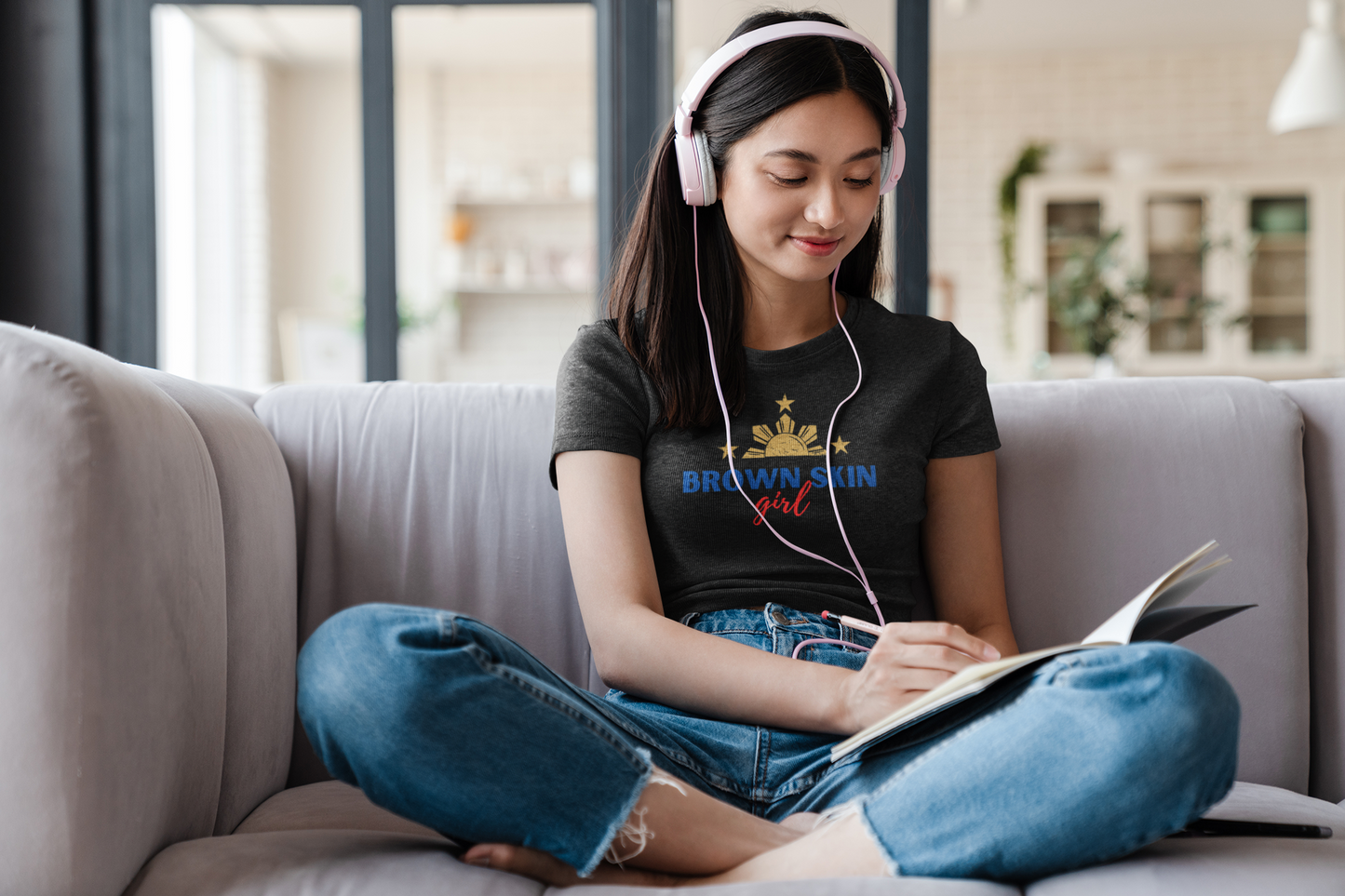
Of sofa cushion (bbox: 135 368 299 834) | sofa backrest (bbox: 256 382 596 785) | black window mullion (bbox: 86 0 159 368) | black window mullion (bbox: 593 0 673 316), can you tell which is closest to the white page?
sofa backrest (bbox: 256 382 596 785)

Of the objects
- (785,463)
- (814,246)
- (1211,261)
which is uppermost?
(1211,261)

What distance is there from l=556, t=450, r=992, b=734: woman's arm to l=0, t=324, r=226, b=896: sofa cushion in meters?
0.40

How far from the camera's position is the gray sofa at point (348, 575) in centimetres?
78

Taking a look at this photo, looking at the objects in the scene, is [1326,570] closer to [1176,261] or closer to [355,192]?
[1176,261]

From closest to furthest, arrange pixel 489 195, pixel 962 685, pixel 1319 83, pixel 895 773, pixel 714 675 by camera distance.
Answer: pixel 962 685 < pixel 895 773 < pixel 714 675 < pixel 1319 83 < pixel 489 195

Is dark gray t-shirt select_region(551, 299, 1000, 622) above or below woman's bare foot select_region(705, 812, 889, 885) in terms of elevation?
above

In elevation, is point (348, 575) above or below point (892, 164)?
below

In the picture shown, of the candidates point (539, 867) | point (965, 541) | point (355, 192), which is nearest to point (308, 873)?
point (539, 867)

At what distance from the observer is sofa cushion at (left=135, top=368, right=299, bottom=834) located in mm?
1040

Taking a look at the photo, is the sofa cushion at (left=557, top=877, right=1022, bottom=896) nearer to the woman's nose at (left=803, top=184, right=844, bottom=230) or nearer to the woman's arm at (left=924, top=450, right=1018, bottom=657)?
the woman's arm at (left=924, top=450, right=1018, bottom=657)

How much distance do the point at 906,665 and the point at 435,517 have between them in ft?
2.25

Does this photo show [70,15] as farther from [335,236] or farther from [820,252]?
[335,236]

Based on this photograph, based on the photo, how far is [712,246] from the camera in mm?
1311

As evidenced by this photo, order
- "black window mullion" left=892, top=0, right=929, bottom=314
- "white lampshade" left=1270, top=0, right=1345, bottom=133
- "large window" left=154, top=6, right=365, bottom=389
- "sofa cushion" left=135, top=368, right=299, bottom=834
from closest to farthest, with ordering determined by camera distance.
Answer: "sofa cushion" left=135, top=368, right=299, bottom=834, "black window mullion" left=892, top=0, right=929, bottom=314, "white lampshade" left=1270, top=0, right=1345, bottom=133, "large window" left=154, top=6, right=365, bottom=389
